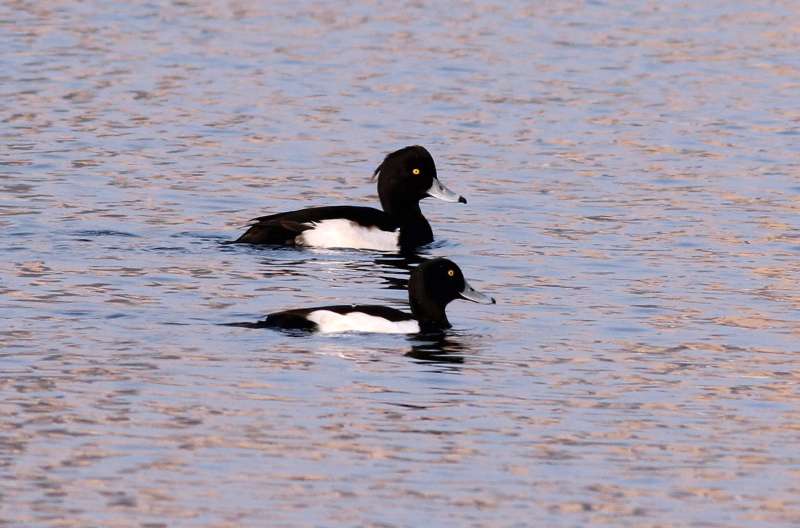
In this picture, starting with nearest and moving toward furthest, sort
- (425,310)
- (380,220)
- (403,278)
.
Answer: (425,310) < (403,278) < (380,220)

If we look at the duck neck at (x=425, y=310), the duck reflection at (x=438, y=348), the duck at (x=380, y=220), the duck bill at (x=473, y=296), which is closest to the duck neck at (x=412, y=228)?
the duck at (x=380, y=220)

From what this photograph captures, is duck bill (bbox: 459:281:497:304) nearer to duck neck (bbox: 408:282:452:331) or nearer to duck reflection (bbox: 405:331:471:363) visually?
duck neck (bbox: 408:282:452:331)

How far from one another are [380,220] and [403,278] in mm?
1733

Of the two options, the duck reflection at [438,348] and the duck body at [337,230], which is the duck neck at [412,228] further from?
the duck reflection at [438,348]

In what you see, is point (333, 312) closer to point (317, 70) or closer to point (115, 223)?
point (115, 223)

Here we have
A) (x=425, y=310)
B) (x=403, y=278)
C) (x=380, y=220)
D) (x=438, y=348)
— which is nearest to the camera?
(x=438, y=348)

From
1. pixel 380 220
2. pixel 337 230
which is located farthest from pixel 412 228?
pixel 337 230

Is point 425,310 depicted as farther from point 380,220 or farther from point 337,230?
point 380,220

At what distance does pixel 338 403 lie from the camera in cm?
1189

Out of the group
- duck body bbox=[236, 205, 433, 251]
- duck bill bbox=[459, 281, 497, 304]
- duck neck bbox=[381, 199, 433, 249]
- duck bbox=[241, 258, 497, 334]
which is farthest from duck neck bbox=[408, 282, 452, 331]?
duck neck bbox=[381, 199, 433, 249]

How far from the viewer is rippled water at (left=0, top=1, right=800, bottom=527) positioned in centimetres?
1030

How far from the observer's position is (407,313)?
1464cm

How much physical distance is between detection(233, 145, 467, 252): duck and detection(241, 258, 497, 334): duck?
3650 millimetres

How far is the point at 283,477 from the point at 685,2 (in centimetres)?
2954
